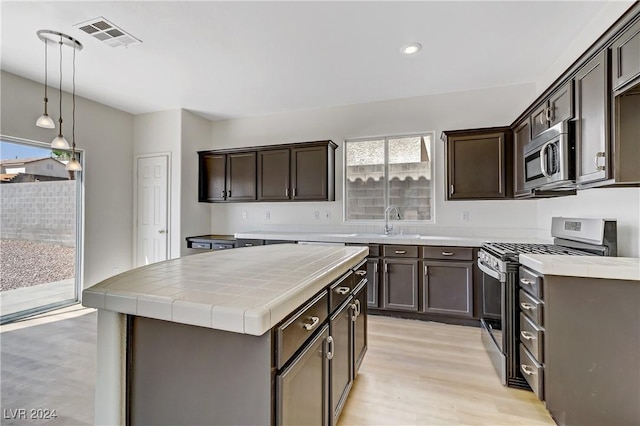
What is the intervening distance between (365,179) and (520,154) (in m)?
1.87

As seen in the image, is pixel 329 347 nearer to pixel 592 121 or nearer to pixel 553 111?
pixel 592 121

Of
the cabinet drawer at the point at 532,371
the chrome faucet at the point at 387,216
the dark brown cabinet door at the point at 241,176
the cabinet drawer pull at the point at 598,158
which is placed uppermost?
the dark brown cabinet door at the point at 241,176

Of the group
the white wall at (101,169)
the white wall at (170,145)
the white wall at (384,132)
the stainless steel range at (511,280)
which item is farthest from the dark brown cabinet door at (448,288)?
the white wall at (101,169)

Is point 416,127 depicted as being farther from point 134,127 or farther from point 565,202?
point 134,127

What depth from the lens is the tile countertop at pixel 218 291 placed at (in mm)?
896

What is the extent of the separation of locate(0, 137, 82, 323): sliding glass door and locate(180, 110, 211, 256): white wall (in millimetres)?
1265

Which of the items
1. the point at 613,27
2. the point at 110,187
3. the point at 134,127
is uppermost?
the point at 134,127

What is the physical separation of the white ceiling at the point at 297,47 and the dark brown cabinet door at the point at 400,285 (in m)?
2.13

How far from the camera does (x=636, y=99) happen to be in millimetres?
1655

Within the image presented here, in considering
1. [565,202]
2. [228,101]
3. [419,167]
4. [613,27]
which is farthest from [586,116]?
[228,101]

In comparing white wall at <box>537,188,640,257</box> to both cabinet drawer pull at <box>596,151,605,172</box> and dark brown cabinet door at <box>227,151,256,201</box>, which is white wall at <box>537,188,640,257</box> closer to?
cabinet drawer pull at <box>596,151,605,172</box>

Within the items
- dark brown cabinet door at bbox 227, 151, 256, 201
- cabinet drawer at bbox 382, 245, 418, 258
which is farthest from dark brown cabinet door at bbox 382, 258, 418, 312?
dark brown cabinet door at bbox 227, 151, 256, 201

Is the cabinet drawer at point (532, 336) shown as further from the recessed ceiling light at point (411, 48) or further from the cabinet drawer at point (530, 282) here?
the recessed ceiling light at point (411, 48)

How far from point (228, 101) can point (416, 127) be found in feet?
8.52
